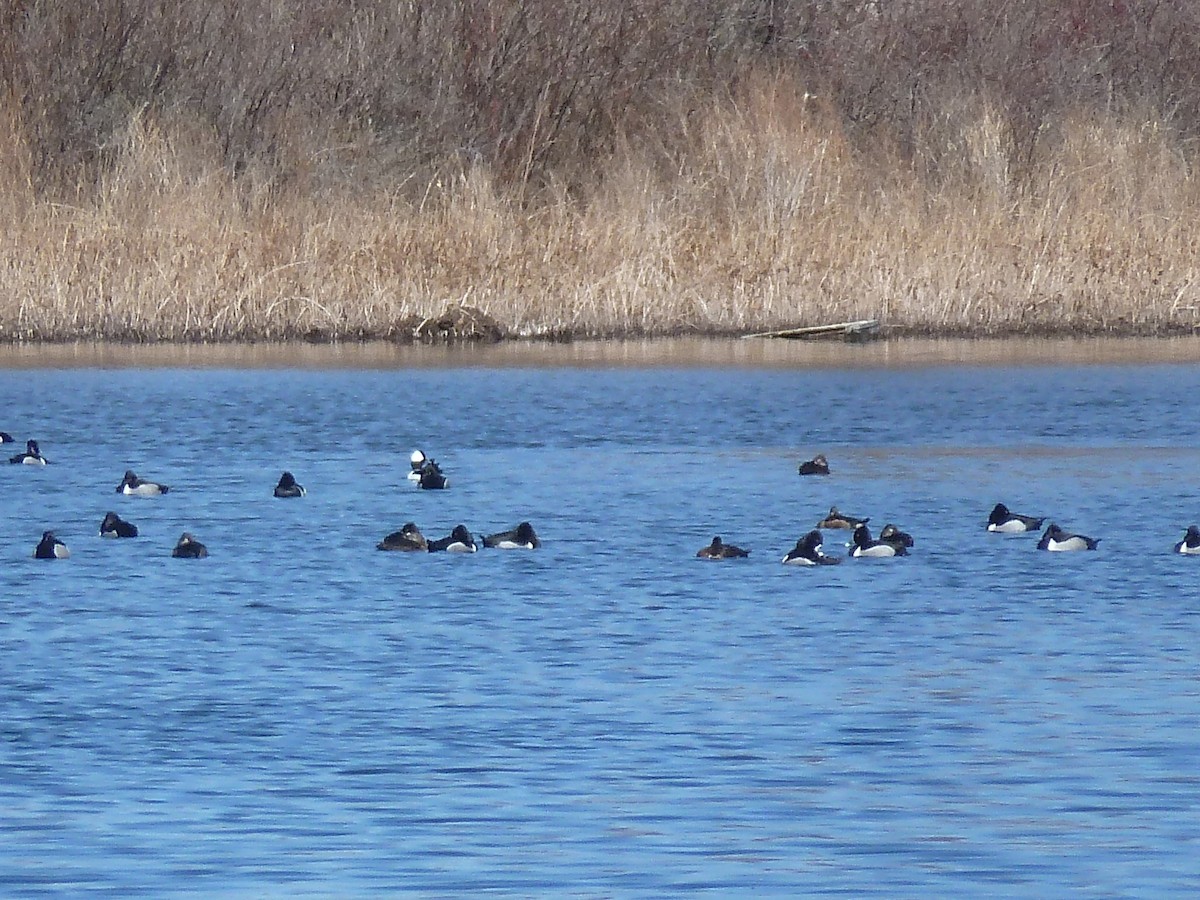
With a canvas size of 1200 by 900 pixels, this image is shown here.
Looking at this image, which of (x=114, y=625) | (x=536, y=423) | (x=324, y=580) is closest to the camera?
(x=114, y=625)

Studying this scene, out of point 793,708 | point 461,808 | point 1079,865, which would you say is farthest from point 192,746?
point 1079,865

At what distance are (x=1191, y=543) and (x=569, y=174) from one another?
720 inches

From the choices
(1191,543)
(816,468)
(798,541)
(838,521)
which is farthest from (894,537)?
(816,468)

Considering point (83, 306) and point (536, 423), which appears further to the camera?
point (83, 306)

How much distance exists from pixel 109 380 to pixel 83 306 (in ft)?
5.33

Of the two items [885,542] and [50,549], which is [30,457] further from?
[885,542]

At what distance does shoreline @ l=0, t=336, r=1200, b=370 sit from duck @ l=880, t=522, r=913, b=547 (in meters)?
10.1

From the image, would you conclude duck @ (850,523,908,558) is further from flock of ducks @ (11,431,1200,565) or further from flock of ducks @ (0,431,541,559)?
flock of ducks @ (0,431,541,559)

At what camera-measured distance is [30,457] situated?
712 inches

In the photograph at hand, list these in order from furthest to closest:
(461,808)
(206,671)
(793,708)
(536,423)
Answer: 1. (536,423)
2. (206,671)
3. (793,708)
4. (461,808)

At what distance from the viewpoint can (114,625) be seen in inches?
461

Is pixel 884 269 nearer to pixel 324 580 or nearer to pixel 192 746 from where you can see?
pixel 324 580

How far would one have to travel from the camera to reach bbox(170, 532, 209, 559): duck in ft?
44.8

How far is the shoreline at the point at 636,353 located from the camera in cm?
2459
